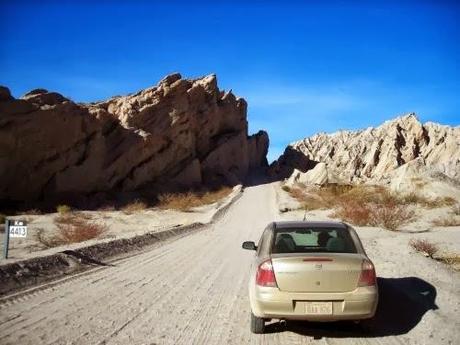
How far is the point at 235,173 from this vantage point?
264 feet

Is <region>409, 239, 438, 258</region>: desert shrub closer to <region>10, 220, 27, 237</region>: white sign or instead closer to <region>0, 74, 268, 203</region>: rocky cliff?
<region>10, 220, 27, 237</region>: white sign

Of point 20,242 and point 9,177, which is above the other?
point 9,177

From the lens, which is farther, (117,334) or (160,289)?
(160,289)

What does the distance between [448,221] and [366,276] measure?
22.9m

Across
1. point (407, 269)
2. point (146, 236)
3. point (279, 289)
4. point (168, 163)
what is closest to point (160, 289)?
point (279, 289)

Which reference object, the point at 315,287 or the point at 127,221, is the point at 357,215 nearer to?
the point at 127,221

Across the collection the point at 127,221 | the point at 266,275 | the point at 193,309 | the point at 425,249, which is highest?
the point at 266,275

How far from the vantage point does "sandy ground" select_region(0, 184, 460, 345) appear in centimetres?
714

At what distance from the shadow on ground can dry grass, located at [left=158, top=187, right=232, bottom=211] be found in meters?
37.1

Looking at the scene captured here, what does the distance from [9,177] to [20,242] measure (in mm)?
22786

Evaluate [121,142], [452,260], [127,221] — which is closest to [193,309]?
[452,260]

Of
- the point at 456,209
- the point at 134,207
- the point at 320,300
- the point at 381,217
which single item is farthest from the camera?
the point at 134,207

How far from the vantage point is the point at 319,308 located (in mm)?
6855

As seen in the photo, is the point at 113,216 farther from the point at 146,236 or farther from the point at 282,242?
the point at 282,242
